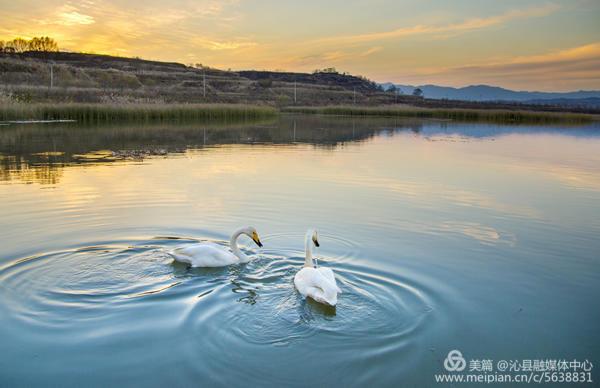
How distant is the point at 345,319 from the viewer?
21.6 ft

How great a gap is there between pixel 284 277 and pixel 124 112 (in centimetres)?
3558

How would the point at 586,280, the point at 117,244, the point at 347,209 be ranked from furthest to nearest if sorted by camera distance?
the point at 347,209, the point at 117,244, the point at 586,280

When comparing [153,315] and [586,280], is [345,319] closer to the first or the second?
[153,315]

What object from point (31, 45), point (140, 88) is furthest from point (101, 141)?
point (31, 45)

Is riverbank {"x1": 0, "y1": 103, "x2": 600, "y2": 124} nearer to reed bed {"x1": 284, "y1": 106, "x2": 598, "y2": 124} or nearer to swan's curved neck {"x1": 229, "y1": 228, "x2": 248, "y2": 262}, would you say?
reed bed {"x1": 284, "y1": 106, "x2": 598, "y2": 124}

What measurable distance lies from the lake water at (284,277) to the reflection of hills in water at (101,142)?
0.38 meters

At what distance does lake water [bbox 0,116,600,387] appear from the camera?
5.60 metres

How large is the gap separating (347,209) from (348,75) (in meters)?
173

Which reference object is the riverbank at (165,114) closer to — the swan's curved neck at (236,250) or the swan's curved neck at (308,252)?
the swan's curved neck at (236,250)

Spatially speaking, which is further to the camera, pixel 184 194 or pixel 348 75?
pixel 348 75

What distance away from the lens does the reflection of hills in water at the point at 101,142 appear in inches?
709

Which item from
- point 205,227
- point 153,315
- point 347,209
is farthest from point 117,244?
point 347,209

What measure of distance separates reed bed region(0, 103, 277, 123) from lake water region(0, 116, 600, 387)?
62.4 feet

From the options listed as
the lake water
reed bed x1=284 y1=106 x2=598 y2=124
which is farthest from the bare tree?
the lake water
